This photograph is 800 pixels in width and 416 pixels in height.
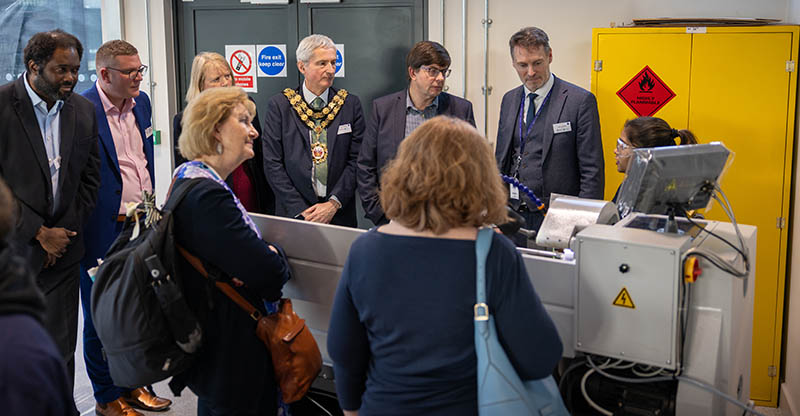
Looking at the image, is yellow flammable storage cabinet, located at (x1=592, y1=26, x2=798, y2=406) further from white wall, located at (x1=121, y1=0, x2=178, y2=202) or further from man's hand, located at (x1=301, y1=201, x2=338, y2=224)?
white wall, located at (x1=121, y1=0, x2=178, y2=202)

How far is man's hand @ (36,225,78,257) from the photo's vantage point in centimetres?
282

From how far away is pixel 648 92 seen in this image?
369cm

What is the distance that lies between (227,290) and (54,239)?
1.10 meters

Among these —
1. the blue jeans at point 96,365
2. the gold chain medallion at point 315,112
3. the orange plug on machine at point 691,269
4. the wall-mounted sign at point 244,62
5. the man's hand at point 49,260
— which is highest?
the wall-mounted sign at point 244,62

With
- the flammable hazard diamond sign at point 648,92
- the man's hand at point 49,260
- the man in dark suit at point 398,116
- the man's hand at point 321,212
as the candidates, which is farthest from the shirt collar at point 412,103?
the man's hand at point 49,260

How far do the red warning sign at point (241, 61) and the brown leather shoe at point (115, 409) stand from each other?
231 centimetres

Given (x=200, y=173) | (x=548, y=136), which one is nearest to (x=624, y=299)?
Answer: (x=200, y=173)

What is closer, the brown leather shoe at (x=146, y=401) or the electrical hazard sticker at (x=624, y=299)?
the electrical hazard sticker at (x=624, y=299)

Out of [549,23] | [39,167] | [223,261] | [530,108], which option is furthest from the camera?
[549,23]

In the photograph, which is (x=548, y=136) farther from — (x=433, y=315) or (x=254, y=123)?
(x=433, y=315)

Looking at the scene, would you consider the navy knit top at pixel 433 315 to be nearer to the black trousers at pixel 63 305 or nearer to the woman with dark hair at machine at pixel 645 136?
the woman with dark hair at machine at pixel 645 136

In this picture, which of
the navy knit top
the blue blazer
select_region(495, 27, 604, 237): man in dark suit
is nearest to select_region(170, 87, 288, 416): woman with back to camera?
the navy knit top

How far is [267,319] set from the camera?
220cm

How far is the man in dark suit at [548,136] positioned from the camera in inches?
136
